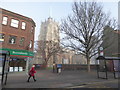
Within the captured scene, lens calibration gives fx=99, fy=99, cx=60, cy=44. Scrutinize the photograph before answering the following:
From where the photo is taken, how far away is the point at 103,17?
17.5m

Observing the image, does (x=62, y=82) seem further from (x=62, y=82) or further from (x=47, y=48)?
(x=47, y=48)

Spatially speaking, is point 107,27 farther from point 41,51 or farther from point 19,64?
point 41,51

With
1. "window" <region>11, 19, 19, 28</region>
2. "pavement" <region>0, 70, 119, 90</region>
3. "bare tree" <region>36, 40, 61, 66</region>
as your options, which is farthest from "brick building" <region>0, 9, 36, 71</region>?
"bare tree" <region>36, 40, 61, 66</region>

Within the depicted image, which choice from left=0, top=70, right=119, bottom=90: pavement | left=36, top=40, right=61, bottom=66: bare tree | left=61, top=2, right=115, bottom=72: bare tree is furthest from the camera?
left=36, top=40, right=61, bottom=66: bare tree

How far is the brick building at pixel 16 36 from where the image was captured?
17.9 meters

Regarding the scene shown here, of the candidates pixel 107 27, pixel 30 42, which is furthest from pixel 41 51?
pixel 107 27

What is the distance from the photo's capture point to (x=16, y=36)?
1947cm

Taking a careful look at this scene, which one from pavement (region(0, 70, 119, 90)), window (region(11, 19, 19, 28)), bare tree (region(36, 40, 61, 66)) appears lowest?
pavement (region(0, 70, 119, 90))

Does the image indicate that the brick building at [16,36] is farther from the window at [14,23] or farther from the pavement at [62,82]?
the pavement at [62,82]

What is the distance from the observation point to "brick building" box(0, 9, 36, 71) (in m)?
17.9

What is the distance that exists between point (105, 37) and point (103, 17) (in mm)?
3690

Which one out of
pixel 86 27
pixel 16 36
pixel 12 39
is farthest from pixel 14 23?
pixel 86 27

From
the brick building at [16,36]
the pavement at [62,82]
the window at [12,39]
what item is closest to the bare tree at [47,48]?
the brick building at [16,36]

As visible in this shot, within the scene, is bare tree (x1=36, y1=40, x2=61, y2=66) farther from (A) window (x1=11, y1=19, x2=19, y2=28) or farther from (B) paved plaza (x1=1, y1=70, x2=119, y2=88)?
(B) paved plaza (x1=1, y1=70, x2=119, y2=88)
